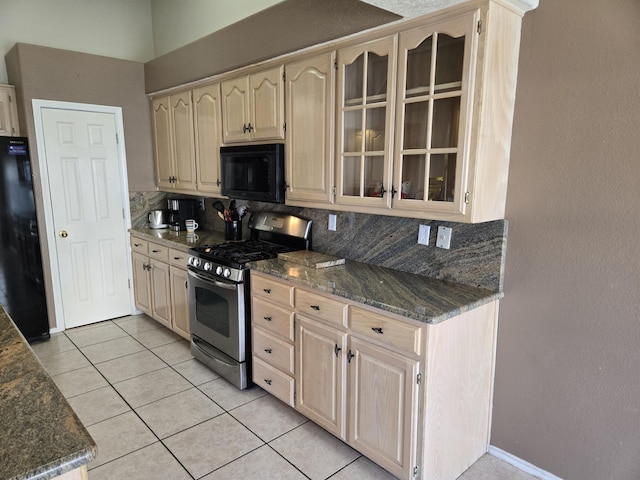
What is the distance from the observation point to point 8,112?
11.8 feet

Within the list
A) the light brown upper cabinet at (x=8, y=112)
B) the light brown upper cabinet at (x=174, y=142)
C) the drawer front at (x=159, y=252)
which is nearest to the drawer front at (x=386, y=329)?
the drawer front at (x=159, y=252)

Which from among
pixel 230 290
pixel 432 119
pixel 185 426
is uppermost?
pixel 432 119

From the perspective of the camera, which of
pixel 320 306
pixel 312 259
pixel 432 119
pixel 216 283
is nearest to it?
pixel 432 119

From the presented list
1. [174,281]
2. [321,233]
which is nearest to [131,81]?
[174,281]

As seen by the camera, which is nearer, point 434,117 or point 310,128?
point 434,117

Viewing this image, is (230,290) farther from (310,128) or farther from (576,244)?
(576,244)

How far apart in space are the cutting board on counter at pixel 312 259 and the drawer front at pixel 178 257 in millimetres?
956

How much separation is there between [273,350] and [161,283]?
1697 millimetres

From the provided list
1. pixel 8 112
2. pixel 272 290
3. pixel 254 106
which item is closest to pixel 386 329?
pixel 272 290

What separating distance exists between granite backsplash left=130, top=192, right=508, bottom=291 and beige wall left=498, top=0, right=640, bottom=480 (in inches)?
3.9

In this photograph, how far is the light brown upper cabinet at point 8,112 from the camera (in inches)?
140

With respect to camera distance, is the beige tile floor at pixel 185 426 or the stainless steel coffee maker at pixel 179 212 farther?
the stainless steel coffee maker at pixel 179 212

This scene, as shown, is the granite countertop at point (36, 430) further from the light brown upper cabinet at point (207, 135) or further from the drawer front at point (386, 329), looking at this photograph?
the light brown upper cabinet at point (207, 135)

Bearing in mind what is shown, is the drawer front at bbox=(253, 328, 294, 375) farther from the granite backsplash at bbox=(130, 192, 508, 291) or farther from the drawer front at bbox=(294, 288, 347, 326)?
the granite backsplash at bbox=(130, 192, 508, 291)
